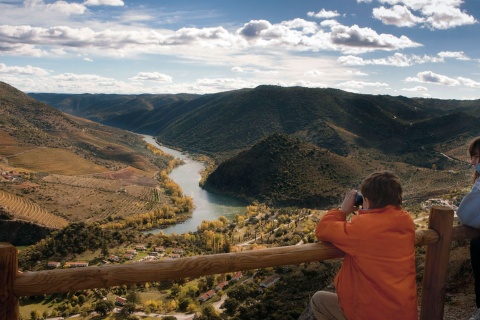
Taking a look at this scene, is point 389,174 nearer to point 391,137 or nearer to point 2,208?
point 2,208

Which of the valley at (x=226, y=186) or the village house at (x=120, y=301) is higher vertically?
the valley at (x=226, y=186)

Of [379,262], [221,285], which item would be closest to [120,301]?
[221,285]

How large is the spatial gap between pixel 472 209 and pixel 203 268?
9.30 feet

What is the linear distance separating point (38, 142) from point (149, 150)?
46195 millimetres

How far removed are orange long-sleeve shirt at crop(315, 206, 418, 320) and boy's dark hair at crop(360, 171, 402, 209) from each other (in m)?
0.06

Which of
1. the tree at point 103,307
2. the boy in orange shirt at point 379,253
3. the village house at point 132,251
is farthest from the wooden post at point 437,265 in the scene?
the village house at point 132,251

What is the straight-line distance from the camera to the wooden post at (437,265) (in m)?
3.82

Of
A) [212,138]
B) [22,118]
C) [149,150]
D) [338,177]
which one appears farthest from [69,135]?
[338,177]

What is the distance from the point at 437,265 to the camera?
395 cm

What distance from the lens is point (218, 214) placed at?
2842 inches

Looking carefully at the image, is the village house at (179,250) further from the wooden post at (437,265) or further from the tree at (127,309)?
the wooden post at (437,265)

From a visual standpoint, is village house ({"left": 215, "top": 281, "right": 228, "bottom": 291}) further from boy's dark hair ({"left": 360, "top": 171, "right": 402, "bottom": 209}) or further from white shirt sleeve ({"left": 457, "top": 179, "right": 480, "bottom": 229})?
boy's dark hair ({"left": 360, "top": 171, "right": 402, "bottom": 209})

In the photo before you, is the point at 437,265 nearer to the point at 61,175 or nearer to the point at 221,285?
the point at 221,285

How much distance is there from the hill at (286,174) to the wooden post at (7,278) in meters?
69.9
